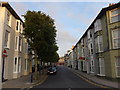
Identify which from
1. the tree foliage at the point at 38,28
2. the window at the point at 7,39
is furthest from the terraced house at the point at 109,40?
the window at the point at 7,39

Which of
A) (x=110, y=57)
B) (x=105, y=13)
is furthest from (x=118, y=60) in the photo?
(x=105, y=13)

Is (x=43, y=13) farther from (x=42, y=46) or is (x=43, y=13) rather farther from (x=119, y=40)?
(x=119, y=40)

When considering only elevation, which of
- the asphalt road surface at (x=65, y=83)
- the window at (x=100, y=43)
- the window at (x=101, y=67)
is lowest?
the asphalt road surface at (x=65, y=83)

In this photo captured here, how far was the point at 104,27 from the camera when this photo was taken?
743 inches

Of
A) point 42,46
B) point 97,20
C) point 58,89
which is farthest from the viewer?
point 97,20

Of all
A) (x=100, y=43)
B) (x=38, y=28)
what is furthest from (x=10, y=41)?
(x=100, y=43)

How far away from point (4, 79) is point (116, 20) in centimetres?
1664

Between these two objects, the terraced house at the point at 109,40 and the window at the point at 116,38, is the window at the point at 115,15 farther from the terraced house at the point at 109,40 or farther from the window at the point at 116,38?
the window at the point at 116,38

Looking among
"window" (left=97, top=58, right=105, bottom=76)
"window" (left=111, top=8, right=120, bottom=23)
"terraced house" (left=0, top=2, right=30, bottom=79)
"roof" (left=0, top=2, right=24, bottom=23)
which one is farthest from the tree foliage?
"window" (left=97, top=58, right=105, bottom=76)

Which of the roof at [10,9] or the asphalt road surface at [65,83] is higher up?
the roof at [10,9]

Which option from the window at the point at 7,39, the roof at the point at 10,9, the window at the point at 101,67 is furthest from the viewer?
the window at the point at 101,67

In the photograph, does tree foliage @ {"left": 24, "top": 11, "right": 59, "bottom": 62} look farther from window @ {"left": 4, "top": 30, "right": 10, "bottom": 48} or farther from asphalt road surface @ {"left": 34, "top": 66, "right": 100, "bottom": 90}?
asphalt road surface @ {"left": 34, "top": 66, "right": 100, "bottom": 90}

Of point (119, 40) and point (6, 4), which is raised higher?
point (6, 4)

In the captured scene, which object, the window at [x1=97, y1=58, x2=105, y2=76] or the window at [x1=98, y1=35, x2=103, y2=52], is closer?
the window at [x1=97, y1=58, x2=105, y2=76]
